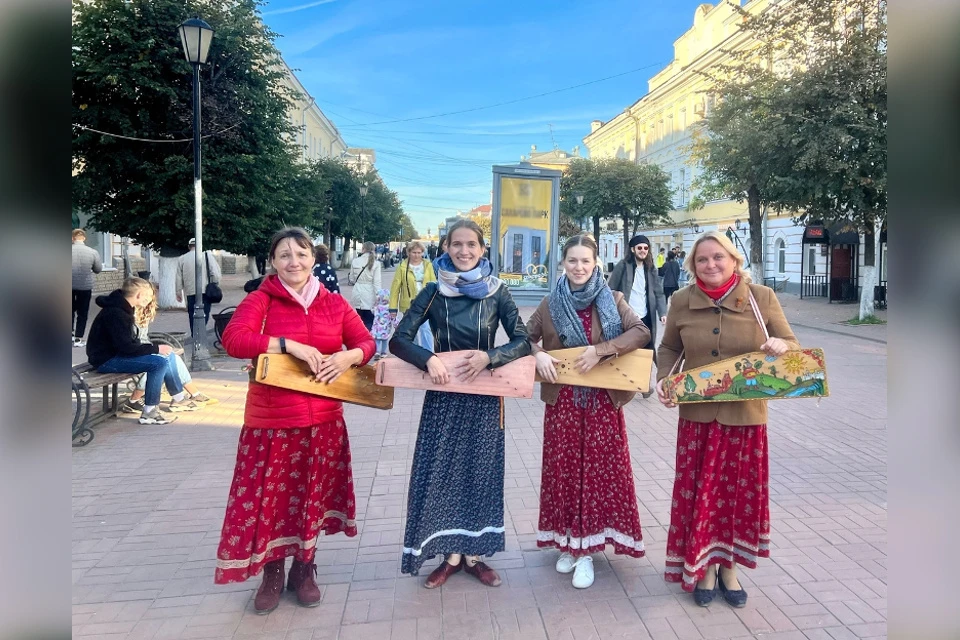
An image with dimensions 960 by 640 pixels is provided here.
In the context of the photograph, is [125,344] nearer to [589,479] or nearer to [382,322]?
[382,322]

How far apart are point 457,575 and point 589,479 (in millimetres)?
910

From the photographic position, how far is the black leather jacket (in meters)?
3.24

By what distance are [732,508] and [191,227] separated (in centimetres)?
1402

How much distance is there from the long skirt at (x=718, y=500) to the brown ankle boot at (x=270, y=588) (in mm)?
1973

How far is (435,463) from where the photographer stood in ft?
10.7

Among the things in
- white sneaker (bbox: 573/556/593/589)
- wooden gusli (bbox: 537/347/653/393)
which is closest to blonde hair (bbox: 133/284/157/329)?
wooden gusli (bbox: 537/347/653/393)

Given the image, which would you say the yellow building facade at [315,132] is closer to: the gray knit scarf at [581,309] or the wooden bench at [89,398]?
the wooden bench at [89,398]

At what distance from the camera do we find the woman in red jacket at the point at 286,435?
3.00 m

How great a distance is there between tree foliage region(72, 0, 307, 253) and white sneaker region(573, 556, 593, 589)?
13.0m

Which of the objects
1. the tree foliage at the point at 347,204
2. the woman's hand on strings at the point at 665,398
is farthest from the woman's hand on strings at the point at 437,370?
the tree foliage at the point at 347,204
